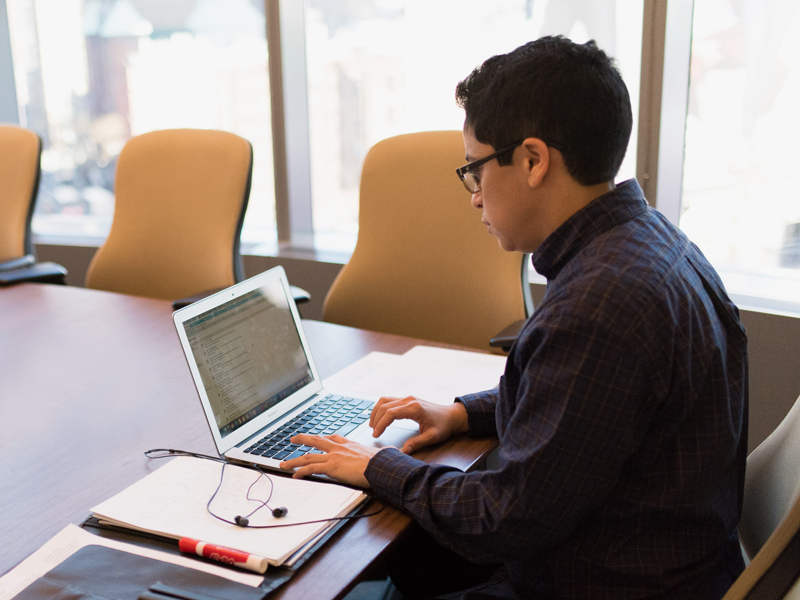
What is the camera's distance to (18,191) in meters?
2.68

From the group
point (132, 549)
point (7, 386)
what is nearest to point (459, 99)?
point (132, 549)

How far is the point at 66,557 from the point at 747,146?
Result: 233 centimetres

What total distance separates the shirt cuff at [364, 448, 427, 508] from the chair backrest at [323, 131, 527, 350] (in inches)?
36.1

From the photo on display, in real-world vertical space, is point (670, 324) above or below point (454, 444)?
above

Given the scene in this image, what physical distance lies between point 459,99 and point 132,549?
30.2 inches

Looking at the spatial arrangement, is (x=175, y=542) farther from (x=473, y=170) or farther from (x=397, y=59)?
(x=397, y=59)

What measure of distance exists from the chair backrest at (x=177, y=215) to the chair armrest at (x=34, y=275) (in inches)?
4.8

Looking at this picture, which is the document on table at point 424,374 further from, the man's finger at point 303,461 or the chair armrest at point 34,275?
the chair armrest at point 34,275

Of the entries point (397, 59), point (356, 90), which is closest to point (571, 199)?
point (397, 59)

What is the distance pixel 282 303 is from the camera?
1.35 metres

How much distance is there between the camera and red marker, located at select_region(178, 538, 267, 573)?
866 mm

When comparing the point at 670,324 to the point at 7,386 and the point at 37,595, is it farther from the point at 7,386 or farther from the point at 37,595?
the point at 7,386

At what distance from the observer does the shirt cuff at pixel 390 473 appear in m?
0.99

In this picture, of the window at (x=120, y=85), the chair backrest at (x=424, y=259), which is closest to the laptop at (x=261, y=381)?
the chair backrest at (x=424, y=259)
